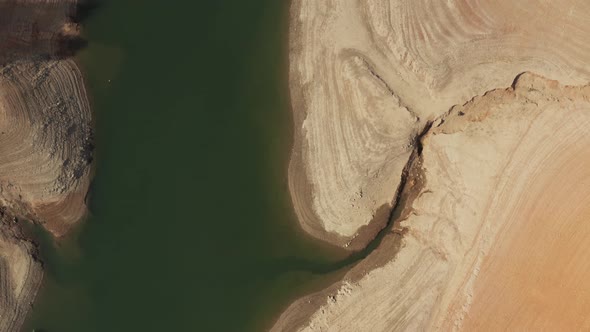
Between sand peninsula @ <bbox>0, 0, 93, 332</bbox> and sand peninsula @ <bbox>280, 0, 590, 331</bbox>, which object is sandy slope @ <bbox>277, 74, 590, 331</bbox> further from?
sand peninsula @ <bbox>0, 0, 93, 332</bbox>

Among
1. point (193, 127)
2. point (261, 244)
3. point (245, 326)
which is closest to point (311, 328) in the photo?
point (245, 326)

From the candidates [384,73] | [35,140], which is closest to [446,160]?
[384,73]

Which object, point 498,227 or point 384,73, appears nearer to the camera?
point 498,227

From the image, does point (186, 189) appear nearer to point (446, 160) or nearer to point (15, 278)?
point (15, 278)

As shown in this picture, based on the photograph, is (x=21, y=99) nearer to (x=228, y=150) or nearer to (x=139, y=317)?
(x=228, y=150)

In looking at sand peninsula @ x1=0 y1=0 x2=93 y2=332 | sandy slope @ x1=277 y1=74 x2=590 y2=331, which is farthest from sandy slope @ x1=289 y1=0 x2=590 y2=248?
sand peninsula @ x1=0 y1=0 x2=93 y2=332

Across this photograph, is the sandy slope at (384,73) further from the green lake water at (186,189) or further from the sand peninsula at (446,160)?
the green lake water at (186,189)

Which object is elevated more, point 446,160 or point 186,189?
point 446,160
